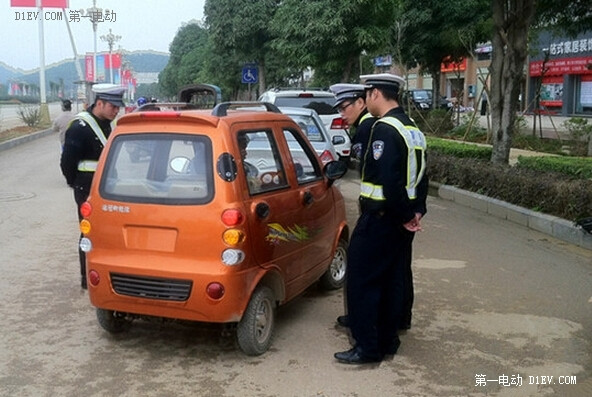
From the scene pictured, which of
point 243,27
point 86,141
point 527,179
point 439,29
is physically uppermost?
point 243,27

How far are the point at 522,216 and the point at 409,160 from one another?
17.3 feet

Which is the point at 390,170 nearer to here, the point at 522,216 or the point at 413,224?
the point at 413,224

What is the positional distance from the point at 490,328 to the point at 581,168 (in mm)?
5118

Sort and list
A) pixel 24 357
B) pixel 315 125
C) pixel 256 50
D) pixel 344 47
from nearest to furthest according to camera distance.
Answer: pixel 24 357
pixel 315 125
pixel 344 47
pixel 256 50

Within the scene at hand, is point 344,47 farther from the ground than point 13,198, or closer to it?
farther from the ground

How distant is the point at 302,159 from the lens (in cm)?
567

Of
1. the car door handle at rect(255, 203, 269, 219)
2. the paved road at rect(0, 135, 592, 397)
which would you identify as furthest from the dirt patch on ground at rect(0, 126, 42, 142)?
the car door handle at rect(255, 203, 269, 219)

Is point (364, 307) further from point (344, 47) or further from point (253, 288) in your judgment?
point (344, 47)

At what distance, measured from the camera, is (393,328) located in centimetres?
467

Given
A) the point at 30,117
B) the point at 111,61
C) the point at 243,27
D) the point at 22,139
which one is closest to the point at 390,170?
the point at 22,139

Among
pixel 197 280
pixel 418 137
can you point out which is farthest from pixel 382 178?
pixel 197 280

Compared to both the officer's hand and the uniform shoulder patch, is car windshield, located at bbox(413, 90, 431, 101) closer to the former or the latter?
the officer's hand

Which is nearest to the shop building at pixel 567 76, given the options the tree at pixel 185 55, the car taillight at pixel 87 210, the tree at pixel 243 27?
the tree at pixel 243 27

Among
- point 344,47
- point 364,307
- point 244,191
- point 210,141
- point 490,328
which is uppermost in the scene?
point 344,47
